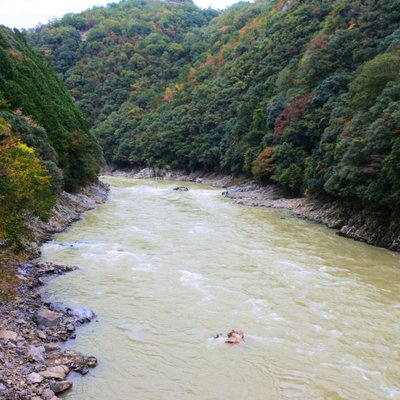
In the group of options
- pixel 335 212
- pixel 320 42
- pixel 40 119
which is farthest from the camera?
pixel 320 42

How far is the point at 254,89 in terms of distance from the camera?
56969mm

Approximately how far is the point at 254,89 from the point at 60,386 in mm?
52837

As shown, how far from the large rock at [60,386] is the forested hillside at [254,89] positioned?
60.4 ft

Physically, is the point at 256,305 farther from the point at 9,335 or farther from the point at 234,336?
the point at 9,335

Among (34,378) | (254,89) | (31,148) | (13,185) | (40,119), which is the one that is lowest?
(34,378)

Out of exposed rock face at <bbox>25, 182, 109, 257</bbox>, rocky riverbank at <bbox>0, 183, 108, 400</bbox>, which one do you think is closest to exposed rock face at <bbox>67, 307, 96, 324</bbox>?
rocky riverbank at <bbox>0, 183, 108, 400</bbox>

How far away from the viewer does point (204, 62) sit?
9044 cm

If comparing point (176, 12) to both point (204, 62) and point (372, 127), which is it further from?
point (372, 127)

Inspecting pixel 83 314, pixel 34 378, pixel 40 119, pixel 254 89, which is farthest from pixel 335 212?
pixel 254 89

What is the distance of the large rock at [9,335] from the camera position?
390 inches

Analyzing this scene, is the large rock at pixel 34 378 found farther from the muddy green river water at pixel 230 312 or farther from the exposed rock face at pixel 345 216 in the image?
the exposed rock face at pixel 345 216

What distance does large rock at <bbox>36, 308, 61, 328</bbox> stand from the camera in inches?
444

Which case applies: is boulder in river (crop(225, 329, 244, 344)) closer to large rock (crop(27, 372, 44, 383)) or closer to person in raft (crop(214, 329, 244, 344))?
person in raft (crop(214, 329, 244, 344))

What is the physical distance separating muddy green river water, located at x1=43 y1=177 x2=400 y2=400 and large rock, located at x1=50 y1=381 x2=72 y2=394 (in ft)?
0.53
